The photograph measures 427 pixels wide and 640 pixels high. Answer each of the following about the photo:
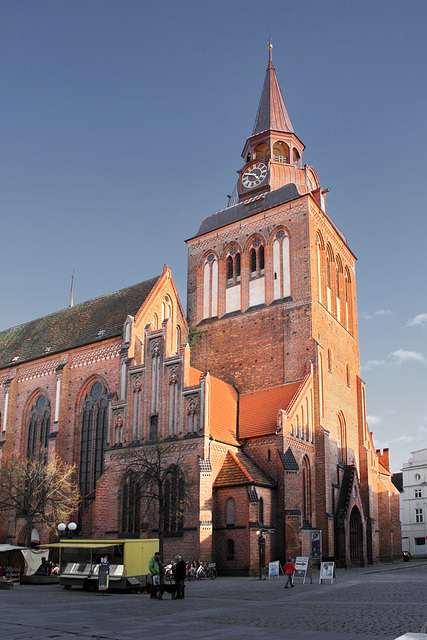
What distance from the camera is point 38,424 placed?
135ft

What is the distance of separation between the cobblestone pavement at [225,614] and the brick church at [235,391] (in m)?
8.39

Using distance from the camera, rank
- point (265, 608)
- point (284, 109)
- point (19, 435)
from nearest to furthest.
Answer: point (265, 608) < point (19, 435) < point (284, 109)

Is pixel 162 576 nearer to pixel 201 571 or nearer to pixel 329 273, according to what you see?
pixel 201 571

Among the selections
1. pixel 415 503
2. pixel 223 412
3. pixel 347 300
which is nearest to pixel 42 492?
pixel 223 412

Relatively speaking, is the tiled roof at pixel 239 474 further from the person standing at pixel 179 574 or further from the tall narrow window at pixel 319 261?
the tall narrow window at pixel 319 261

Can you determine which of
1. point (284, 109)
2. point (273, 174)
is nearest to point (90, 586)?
point (273, 174)

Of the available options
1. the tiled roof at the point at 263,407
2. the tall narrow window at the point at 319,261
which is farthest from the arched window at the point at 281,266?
the tiled roof at the point at 263,407

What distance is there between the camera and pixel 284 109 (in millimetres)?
49219

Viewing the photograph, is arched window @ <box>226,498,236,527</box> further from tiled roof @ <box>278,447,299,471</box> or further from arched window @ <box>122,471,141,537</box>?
arched window @ <box>122,471,141,537</box>

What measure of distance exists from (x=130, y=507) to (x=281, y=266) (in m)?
17.7

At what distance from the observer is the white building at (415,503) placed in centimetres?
6912

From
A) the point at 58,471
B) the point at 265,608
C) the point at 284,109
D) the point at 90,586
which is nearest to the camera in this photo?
the point at 265,608

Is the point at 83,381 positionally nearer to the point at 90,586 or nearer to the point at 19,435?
the point at 19,435

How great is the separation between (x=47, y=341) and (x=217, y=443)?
17512 millimetres
